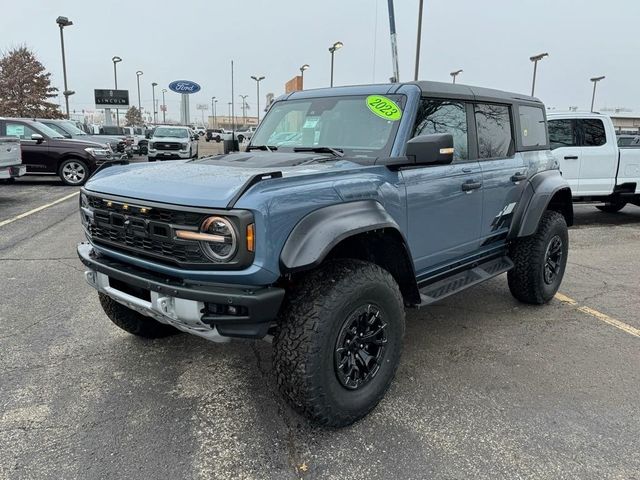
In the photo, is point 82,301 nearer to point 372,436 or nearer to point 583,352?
point 372,436

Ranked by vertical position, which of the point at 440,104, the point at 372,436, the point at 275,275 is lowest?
the point at 372,436

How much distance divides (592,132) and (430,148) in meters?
7.34

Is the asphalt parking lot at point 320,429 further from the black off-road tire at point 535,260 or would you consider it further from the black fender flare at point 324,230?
the black fender flare at point 324,230

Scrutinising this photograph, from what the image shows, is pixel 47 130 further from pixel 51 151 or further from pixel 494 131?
pixel 494 131

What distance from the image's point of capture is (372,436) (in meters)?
2.79

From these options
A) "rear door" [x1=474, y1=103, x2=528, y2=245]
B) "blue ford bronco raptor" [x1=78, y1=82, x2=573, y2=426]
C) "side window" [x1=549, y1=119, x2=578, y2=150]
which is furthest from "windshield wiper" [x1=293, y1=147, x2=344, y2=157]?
"side window" [x1=549, y1=119, x2=578, y2=150]

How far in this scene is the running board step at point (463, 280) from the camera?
352 cm

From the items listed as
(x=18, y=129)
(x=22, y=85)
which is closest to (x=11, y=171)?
(x=18, y=129)

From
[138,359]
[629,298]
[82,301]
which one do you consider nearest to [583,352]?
[629,298]

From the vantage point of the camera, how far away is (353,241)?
3041mm

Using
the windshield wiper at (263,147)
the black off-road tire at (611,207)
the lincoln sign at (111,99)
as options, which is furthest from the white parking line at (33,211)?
the lincoln sign at (111,99)

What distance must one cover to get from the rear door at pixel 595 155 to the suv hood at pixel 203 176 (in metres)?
7.12

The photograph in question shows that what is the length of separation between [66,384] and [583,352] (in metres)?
3.66

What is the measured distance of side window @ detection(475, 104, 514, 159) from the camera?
4.20 meters
